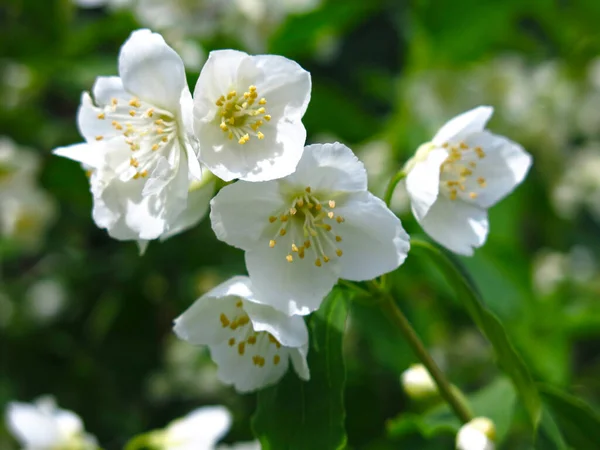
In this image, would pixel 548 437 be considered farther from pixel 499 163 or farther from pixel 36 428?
pixel 36 428

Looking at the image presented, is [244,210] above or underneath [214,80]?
underneath

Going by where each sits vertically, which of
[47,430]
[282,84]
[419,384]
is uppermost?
[282,84]

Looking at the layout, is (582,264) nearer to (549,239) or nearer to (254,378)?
(549,239)

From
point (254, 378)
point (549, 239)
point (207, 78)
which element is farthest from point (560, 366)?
point (207, 78)

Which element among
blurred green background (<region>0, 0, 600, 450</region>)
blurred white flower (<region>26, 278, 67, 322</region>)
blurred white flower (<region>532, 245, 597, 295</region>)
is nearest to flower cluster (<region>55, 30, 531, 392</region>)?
blurred green background (<region>0, 0, 600, 450</region>)

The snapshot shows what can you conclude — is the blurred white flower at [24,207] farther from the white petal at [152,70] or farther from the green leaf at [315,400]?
the green leaf at [315,400]

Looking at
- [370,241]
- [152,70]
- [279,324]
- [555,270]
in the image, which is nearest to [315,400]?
[279,324]
